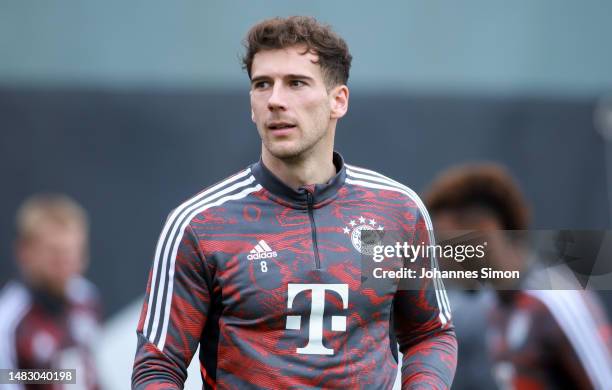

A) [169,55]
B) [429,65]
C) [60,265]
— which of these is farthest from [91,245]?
[429,65]

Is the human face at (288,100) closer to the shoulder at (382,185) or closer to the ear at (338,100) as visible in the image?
the ear at (338,100)

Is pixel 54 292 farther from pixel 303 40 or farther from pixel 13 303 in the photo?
pixel 303 40

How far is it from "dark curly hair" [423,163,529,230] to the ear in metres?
1.76

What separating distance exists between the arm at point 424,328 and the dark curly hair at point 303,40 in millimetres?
496

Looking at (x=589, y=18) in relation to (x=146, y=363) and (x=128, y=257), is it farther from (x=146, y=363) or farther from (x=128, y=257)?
(x=146, y=363)

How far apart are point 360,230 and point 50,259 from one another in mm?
3535

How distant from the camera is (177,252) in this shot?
9.38ft

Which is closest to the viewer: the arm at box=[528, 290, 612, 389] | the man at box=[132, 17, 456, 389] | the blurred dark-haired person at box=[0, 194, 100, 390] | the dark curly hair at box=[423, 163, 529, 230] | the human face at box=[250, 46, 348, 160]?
the man at box=[132, 17, 456, 389]

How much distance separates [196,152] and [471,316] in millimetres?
2184

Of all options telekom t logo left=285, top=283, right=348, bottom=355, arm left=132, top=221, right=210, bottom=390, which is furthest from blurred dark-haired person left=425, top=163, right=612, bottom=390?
arm left=132, top=221, right=210, bottom=390

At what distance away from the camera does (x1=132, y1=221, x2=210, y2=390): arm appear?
112 inches

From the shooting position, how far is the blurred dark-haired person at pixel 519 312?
4.33 meters

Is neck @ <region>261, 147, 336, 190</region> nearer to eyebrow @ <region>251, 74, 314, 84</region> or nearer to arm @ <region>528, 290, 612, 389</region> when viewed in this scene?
eyebrow @ <region>251, 74, 314, 84</region>

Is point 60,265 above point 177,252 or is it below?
above
